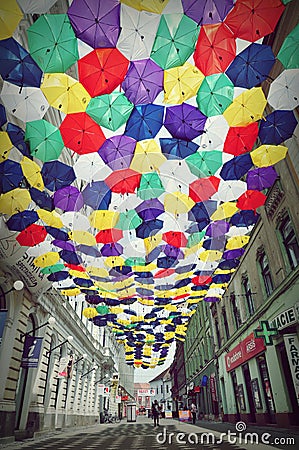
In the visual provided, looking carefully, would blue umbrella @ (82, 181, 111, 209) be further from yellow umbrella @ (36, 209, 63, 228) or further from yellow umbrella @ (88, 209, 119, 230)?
yellow umbrella @ (36, 209, 63, 228)

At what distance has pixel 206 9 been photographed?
6188 millimetres

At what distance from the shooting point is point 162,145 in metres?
8.83

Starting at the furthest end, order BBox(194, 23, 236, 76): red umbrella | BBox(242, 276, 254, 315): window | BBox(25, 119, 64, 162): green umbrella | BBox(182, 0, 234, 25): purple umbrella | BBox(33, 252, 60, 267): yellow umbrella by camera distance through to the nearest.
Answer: BBox(242, 276, 254, 315): window < BBox(33, 252, 60, 267): yellow umbrella < BBox(25, 119, 64, 162): green umbrella < BBox(194, 23, 236, 76): red umbrella < BBox(182, 0, 234, 25): purple umbrella

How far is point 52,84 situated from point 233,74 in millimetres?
4122

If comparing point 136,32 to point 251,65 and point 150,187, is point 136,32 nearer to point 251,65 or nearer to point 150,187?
point 251,65

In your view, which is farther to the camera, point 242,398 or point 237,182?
point 242,398

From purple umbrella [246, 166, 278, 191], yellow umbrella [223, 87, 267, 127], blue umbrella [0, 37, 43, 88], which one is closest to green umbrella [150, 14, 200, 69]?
yellow umbrella [223, 87, 267, 127]

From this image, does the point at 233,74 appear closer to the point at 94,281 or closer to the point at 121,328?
the point at 94,281

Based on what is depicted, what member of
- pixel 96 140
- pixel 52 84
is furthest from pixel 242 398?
pixel 52 84

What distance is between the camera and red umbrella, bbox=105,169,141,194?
9387 mm

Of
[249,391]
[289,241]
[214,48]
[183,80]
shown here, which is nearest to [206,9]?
[214,48]

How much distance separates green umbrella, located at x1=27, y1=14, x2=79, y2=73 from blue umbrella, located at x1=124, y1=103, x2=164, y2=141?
1.89 meters

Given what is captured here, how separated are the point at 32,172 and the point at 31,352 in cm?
782

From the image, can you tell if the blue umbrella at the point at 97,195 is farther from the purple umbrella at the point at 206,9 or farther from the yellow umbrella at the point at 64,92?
the purple umbrella at the point at 206,9
